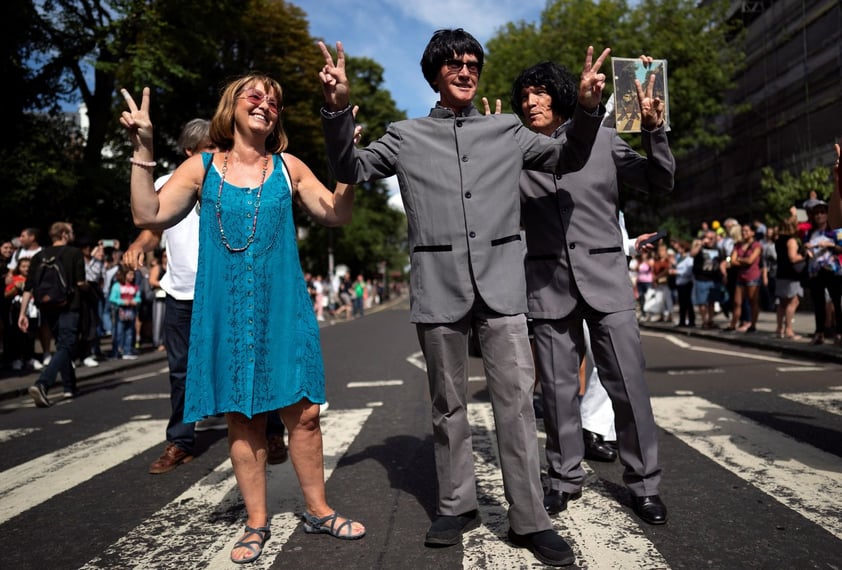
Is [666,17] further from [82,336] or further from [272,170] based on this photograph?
[272,170]

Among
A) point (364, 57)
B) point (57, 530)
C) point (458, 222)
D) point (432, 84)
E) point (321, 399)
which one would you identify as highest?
point (364, 57)

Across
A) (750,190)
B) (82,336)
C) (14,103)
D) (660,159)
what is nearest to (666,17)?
(750,190)

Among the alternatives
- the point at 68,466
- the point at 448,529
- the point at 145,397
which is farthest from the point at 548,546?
the point at 145,397

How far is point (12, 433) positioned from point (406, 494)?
13.5 ft

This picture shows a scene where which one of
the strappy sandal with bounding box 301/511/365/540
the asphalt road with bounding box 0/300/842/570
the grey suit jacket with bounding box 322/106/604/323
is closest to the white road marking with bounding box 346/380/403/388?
the asphalt road with bounding box 0/300/842/570

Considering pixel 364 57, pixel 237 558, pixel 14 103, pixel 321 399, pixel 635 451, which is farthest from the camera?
pixel 364 57

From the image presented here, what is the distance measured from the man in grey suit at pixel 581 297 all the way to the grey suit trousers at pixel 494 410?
0.53 m

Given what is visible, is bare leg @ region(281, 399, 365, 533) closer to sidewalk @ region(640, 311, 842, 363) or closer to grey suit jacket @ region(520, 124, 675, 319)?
grey suit jacket @ region(520, 124, 675, 319)

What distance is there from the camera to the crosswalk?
2914 mm

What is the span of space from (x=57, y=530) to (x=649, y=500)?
276cm

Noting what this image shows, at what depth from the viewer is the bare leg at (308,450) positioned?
3.09 m

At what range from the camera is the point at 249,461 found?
305 centimetres

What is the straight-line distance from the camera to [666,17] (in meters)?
29.3

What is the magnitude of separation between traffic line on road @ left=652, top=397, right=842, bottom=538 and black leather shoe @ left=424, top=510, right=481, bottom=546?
1489 millimetres
